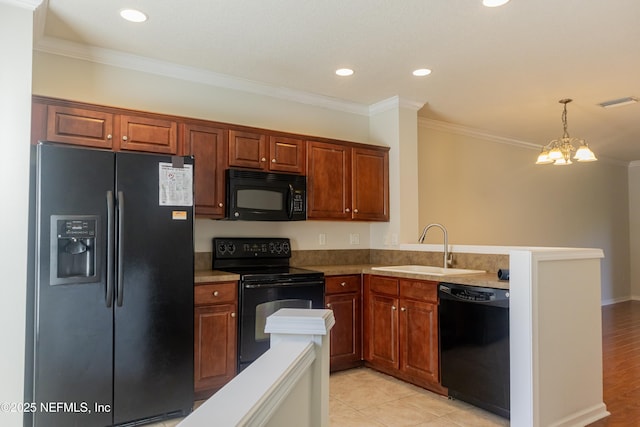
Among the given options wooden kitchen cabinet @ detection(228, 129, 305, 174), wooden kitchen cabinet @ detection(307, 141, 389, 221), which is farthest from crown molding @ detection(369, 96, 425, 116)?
wooden kitchen cabinet @ detection(228, 129, 305, 174)

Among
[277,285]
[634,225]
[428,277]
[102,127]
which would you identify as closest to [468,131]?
[428,277]

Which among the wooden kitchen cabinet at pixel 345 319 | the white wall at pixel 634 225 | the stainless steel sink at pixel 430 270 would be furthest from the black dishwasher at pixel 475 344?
the white wall at pixel 634 225

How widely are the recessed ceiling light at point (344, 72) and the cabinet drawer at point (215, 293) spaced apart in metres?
1.88

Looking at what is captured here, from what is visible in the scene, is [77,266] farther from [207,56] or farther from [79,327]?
[207,56]

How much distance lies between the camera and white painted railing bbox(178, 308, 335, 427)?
89cm

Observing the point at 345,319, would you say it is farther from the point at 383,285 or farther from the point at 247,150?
the point at 247,150

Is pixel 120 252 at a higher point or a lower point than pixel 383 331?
higher

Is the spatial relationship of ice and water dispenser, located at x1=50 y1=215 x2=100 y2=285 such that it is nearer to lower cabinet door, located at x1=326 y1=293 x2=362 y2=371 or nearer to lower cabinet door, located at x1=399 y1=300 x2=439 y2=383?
lower cabinet door, located at x1=326 y1=293 x2=362 y2=371

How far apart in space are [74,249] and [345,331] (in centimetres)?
217

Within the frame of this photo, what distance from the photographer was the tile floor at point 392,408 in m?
2.76

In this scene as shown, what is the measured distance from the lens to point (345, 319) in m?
3.69

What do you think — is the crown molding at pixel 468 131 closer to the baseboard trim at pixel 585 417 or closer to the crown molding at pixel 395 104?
the crown molding at pixel 395 104

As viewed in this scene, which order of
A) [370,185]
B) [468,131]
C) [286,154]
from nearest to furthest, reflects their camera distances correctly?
[286,154] < [370,185] < [468,131]

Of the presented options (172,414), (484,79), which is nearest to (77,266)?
(172,414)
